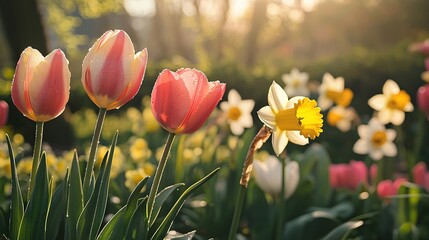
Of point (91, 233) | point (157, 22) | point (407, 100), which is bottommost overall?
point (91, 233)

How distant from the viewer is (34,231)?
116 centimetres

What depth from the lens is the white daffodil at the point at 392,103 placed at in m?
2.54

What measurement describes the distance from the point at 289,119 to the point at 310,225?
3.59ft

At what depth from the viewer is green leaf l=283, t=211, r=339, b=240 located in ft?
6.81

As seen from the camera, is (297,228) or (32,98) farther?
(297,228)

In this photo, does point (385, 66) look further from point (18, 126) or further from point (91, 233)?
point (91, 233)

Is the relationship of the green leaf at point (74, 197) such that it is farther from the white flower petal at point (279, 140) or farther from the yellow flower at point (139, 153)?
the yellow flower at point (139, 153)

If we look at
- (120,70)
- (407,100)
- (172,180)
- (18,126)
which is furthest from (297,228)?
(18,126)

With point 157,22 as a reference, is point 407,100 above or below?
below

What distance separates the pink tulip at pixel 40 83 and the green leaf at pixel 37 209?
100 millimetres

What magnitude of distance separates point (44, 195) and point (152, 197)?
21 cm

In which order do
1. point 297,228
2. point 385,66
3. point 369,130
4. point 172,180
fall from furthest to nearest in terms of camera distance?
point 385,66
point 369,130
point 172,180
point 297,228

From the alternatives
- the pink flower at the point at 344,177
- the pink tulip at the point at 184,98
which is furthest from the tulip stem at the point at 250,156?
the pink flower at the point at 344,177

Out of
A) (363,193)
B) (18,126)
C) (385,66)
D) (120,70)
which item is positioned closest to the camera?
(120,70)
